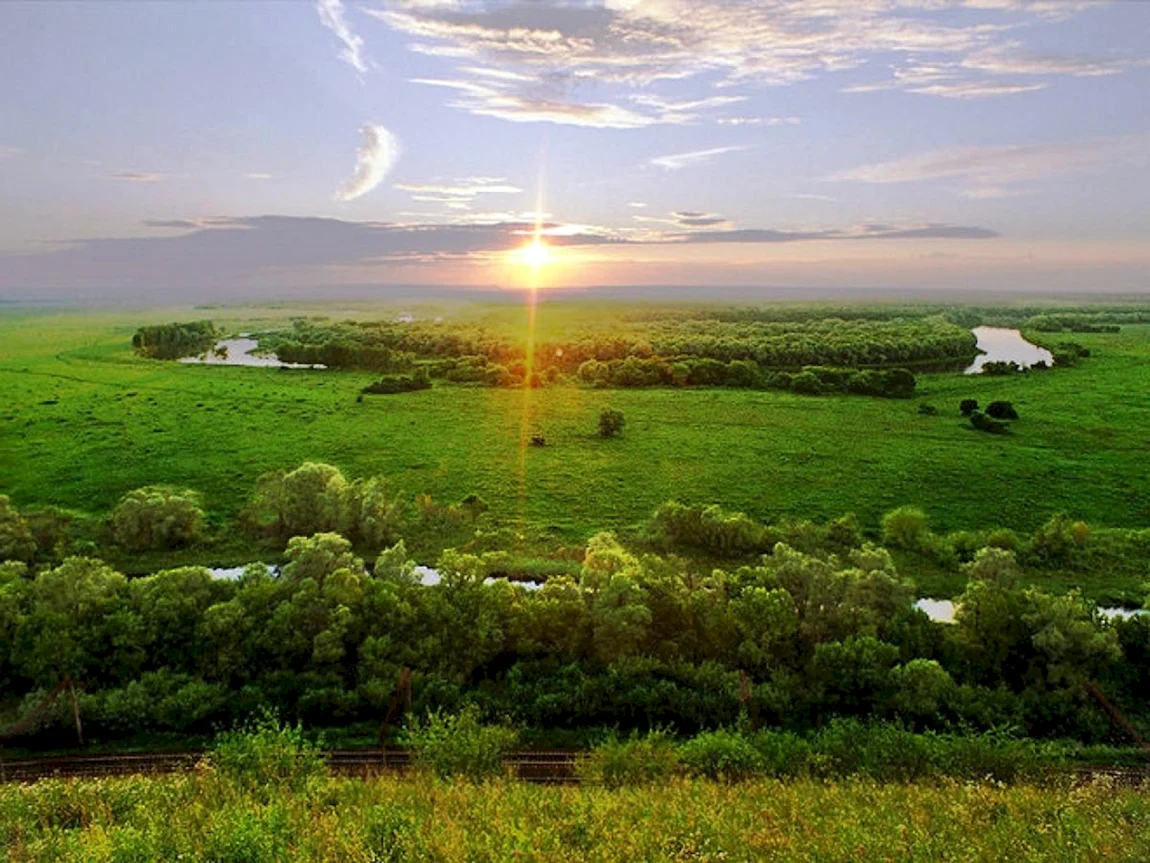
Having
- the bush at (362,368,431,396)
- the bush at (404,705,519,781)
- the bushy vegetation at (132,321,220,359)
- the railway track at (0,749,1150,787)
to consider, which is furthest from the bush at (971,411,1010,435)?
the bushy vegetation at (132,321,220,359)

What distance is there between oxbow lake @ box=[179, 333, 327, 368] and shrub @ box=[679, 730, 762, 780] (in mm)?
96226

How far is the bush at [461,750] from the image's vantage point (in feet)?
59.1

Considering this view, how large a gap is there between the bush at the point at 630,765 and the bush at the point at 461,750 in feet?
7.37

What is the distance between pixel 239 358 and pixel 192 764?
389ft

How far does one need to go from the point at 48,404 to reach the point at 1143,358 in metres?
138

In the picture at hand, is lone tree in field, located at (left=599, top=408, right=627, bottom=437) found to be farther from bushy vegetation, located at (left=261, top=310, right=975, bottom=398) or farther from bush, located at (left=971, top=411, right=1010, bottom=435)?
bush, located at (left=971, top=411, right=1010, bottom=435)

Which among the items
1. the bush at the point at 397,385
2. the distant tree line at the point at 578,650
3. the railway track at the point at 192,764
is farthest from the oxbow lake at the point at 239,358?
the railway track at the point at 192,764

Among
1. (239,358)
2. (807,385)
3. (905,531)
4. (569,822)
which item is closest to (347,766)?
(569,822)

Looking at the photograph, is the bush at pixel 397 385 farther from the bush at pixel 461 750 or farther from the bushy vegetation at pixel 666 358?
the bush at pixel 461 750

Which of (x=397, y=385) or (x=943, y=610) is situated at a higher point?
(x=397, y=385)

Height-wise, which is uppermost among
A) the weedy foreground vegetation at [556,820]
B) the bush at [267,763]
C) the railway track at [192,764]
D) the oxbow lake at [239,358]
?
the weedy foreground vegetation at [556,820]

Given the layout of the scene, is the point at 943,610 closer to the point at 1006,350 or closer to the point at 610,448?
the point at 610,448

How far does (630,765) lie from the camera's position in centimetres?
1773

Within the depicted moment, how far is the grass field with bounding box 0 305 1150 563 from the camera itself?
46.3 meters
